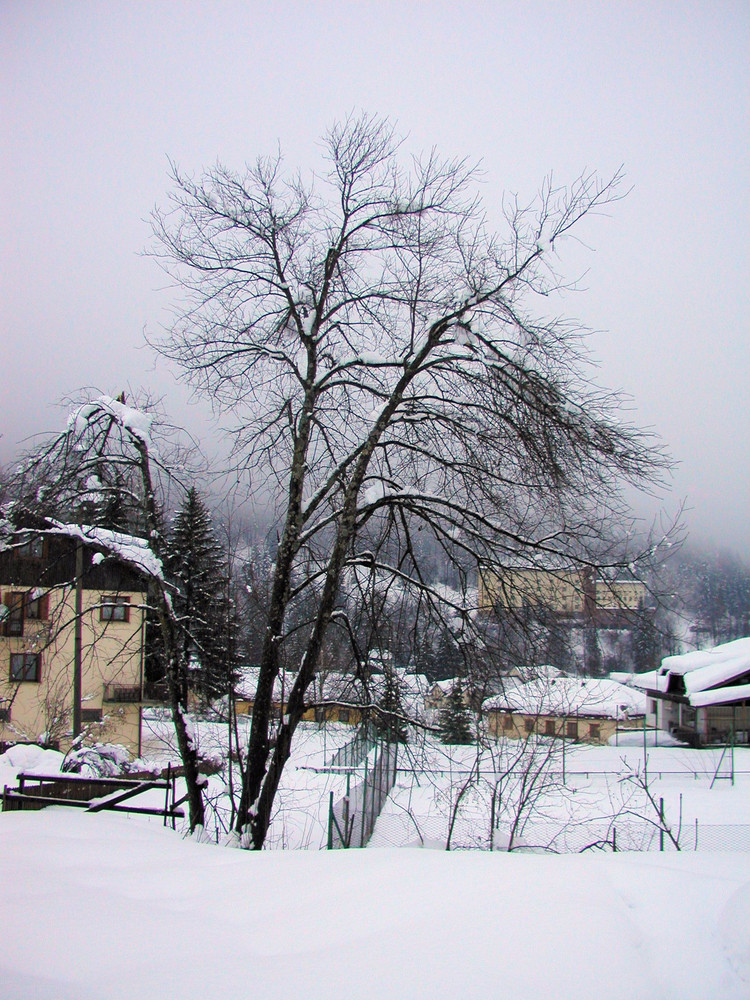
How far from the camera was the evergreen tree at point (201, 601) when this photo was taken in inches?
313

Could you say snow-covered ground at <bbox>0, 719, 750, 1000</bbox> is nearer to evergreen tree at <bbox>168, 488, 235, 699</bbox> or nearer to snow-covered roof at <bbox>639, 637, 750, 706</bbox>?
evergreen tree at <bbox>168, 488, 235, 699</bbox>

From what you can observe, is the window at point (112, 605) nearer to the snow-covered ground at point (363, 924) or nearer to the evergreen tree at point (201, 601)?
the evergreen tree at point (201, 601)

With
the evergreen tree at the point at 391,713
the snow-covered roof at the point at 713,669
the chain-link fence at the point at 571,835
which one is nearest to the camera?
the evergreen tree at the point at 391,713

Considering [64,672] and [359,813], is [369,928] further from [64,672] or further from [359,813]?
[359,813]

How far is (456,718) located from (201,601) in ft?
11.0

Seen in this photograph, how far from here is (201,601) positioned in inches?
339

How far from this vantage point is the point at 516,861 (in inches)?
164

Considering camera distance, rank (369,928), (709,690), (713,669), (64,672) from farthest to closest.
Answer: (709,690)
(713,669)
(64,672)
(369,928)

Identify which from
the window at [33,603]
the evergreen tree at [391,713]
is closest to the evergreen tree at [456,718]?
the evergreen tree at [391,713]

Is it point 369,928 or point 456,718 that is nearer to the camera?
point 369,928

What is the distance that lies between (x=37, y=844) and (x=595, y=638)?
234 inches

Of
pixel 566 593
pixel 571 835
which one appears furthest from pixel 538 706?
pixel 571 835

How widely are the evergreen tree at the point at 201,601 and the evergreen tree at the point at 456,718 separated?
2416mm

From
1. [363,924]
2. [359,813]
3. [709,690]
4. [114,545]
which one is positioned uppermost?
[114,545]
